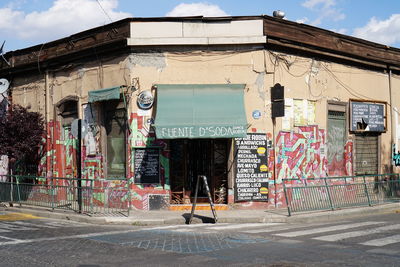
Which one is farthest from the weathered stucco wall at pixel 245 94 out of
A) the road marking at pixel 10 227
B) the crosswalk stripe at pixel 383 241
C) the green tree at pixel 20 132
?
the crosswalk stripe at pixel 383 241

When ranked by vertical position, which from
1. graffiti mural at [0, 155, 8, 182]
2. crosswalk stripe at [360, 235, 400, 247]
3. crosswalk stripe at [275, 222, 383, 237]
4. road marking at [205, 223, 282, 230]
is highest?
graffiti mural at [0, 155, 8, 182]

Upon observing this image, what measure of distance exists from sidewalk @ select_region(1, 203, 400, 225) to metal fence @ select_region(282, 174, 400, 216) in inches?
11.4

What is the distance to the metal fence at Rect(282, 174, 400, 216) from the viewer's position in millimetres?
15141

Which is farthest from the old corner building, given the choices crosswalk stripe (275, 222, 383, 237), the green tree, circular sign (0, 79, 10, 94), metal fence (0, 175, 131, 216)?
circular sign (0, 79, 10, 94)

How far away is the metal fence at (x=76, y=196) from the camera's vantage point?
14867 millimetres

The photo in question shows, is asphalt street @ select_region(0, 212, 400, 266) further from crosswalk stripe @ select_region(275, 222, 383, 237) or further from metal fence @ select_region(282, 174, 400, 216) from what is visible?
metal fence @ select_region(282, 174, 400, 216)

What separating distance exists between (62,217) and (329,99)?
10.6 meters

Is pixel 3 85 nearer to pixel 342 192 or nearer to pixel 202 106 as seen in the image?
pixel 202 106

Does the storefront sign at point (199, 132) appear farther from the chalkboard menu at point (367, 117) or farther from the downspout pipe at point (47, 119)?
the downspout pipe at point (47, 119)

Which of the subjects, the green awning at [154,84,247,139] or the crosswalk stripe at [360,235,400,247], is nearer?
the crosswalk stripe at [360,235,400,247]

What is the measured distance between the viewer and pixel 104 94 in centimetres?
1736

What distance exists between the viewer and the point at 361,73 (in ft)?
67.1

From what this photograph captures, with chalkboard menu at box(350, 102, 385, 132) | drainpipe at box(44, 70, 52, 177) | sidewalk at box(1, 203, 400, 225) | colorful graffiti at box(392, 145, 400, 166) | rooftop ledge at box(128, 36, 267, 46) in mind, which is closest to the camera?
sidewalk at box(1, 203, 400, 225)

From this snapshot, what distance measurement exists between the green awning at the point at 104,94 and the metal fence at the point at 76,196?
284 centimetres
